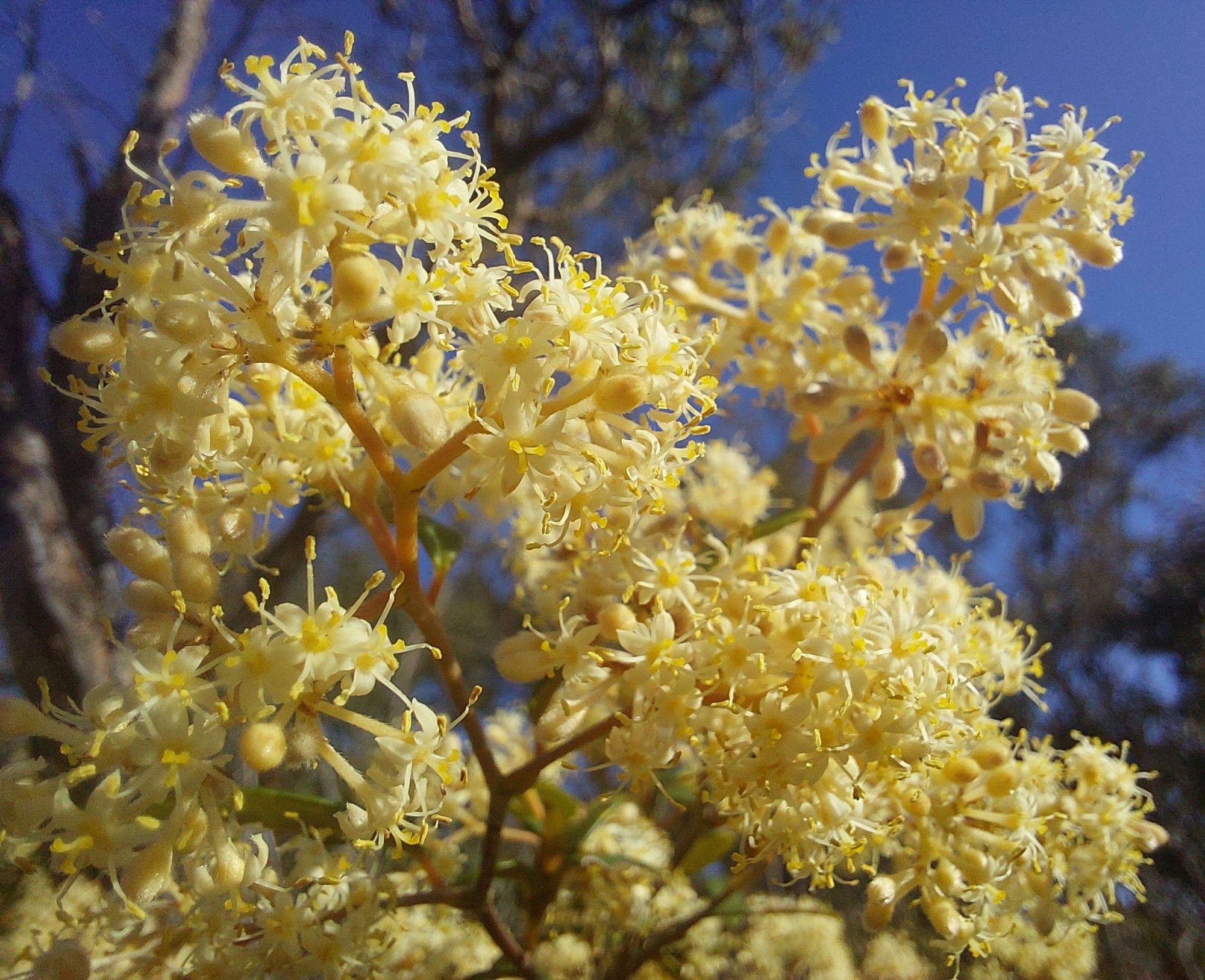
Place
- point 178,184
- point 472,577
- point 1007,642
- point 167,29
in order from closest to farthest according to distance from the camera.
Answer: point 178,184 → point 1007,642 → point 167,29 → point 472,577

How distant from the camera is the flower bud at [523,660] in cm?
111

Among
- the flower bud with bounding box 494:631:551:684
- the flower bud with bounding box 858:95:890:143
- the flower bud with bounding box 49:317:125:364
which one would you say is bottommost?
the flower bud with bounding box 494:631:551:684

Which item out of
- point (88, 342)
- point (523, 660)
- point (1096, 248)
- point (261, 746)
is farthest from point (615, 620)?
point (1096, 248)

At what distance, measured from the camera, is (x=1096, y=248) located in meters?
1.27

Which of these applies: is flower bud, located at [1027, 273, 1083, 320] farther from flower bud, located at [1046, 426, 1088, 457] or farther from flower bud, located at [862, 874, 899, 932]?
flower bud, located at [862, 874, 899, 932]

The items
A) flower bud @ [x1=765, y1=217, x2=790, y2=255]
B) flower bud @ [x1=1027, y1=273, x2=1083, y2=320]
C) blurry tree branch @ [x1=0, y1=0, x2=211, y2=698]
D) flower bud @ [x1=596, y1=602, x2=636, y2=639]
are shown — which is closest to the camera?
flower bud @ [x1=596, y1=602, x2=636, y2=639]

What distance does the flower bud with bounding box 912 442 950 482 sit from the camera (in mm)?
1307

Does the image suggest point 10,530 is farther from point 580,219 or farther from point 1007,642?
point 580,219

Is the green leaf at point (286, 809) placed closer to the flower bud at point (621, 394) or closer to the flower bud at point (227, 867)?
the flower bud at point (227, 867)

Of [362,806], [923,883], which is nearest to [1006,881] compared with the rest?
[923,883]

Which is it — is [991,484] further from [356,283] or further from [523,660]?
[356,283]

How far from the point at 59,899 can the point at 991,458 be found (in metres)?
1.29

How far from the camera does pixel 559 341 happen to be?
893 millimetres

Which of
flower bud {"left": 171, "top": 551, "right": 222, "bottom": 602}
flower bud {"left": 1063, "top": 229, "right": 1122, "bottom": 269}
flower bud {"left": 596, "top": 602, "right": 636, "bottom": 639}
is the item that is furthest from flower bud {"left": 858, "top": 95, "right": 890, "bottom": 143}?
flower bud {"left": 171, "top": 551, "right": 222, "bottom": 602}
